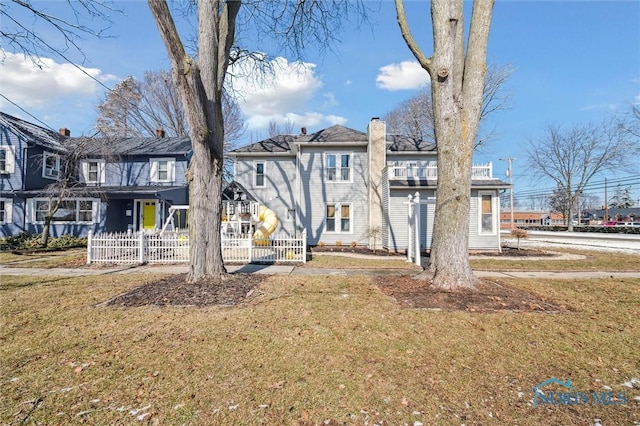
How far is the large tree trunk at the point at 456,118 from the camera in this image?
6.37 meters

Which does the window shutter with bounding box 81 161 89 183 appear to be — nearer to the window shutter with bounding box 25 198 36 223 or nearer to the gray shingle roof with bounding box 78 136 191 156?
the gray shingle roof with bounding box 78 136 191 156

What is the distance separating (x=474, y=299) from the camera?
5641mm

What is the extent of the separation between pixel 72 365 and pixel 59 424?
119 centimetres

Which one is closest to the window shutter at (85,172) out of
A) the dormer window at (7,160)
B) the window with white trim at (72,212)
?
the window with white trim at (72,212)

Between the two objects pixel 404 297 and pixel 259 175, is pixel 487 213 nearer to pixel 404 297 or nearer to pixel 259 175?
pixel 404 297

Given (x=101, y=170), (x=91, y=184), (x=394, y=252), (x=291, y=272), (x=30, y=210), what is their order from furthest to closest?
(x=101, y=170)
(x=91, y=184)
(x=30, y=210)
(x=394, y=252)
(x=291, y=272)

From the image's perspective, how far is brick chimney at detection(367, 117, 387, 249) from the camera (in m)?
15.9

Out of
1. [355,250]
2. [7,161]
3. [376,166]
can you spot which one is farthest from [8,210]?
[376,166]

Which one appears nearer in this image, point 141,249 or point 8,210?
point 141,249

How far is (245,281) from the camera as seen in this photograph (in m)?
7.13

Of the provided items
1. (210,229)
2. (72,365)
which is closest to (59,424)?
(72,365)

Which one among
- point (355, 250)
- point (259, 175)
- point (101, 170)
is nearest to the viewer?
point (355, 250)

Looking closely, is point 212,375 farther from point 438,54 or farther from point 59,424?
point 438,54

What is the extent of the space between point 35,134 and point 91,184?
4.56 meters
